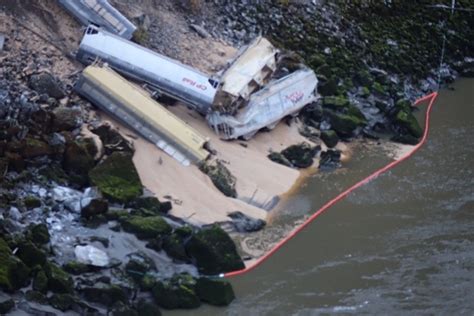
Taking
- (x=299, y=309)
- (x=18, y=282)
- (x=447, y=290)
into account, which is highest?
(x=447, y=290)

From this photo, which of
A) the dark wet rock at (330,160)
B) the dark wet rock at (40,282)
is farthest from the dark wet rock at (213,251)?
the dark wet rock at (330,160)

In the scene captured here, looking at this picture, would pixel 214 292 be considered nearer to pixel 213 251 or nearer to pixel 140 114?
pixel 213 251

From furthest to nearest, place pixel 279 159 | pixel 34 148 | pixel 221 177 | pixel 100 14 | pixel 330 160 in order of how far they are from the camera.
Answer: pixel 330 160
pixel 100 14
pixel 279 159
pixel 221 177
pixel 34 148

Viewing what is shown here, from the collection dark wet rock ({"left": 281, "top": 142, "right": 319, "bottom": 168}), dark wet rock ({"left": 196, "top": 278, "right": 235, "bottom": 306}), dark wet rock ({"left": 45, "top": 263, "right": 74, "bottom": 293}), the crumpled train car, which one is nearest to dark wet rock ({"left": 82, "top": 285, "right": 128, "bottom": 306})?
dark wet rock ({"left": 45, "top": 263, "right": 74, "bottom": 293})

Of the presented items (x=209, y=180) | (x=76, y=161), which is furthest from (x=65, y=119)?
(x=209, y=180)

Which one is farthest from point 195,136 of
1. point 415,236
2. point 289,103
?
point 415,236

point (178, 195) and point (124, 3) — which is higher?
point (124, 3)

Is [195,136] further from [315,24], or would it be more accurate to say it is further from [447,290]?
[315,24]

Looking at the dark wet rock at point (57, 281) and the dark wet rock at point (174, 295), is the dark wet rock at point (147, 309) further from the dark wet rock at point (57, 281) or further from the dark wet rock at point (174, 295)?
the dark wet rock at point (57, 281)
